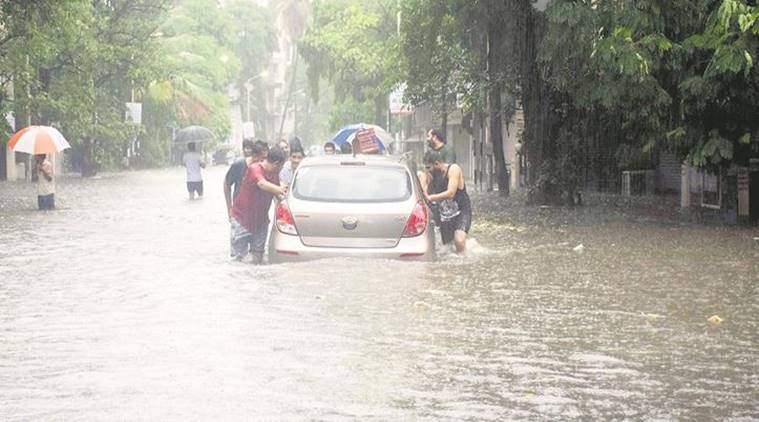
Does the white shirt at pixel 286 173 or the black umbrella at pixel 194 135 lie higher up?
the black umbrella at pixel 194 135

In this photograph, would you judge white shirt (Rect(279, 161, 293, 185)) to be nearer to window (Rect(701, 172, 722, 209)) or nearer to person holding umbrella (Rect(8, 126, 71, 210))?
person holding umbrella (Rect(8, 126, 71, 210))

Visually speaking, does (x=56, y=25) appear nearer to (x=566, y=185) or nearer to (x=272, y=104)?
(x=566, y=185)

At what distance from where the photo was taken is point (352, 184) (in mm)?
14367

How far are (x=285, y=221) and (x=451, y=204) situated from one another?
115 inches

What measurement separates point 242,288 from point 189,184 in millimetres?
22640

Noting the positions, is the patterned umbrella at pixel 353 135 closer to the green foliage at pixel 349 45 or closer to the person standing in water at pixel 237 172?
the green foliage at pixel 349 45

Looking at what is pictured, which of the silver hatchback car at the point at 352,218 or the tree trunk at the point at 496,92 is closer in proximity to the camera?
the silver hatchback car at the point at 352,218

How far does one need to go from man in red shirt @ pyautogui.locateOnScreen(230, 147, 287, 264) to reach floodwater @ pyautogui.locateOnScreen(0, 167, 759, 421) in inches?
16.9

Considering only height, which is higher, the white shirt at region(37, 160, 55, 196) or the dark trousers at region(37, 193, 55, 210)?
the white shirt at region(37, 160, 55, 196)

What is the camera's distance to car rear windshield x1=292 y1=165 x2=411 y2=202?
1425 cm

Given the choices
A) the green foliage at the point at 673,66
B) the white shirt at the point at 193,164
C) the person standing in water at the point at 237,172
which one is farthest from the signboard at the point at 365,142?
the person standing in water at the point at 237,172

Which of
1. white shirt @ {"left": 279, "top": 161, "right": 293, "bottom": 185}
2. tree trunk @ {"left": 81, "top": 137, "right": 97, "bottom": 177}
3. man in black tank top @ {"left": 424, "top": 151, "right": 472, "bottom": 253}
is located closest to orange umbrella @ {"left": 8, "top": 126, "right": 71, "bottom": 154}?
white shirt @ {"left": 279, "top": 161, "right": 293, "bottom": 185}

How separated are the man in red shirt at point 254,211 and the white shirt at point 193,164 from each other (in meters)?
18.6

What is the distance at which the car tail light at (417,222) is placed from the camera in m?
14.1
